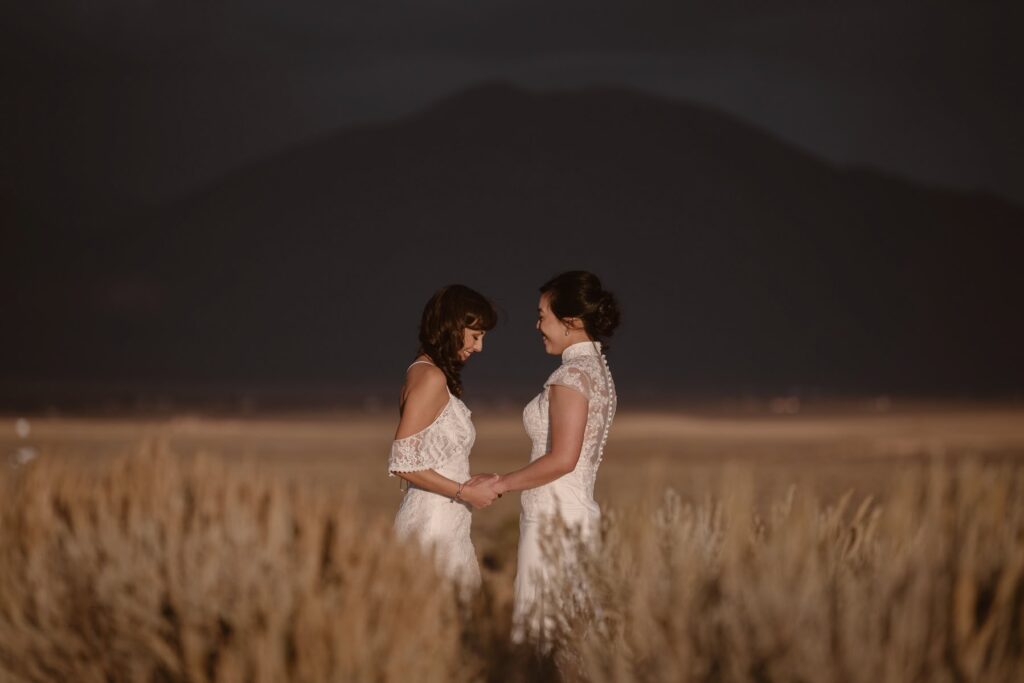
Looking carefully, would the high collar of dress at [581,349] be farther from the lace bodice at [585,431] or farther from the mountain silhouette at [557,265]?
the mountain silhouette at [557,265]

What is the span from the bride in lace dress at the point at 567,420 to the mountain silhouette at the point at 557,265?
84.2 meters

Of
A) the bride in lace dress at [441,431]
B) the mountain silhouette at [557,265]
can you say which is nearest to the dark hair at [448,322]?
the bride in lace dress at [441,431]

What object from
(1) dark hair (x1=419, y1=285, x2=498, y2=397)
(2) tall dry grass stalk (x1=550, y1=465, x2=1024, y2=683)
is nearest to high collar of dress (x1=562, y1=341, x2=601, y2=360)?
(1) dark hair (x1=419, y1=285, x2=498, y2=397)

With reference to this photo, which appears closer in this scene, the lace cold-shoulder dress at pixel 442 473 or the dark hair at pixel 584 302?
the dark hair at pixel 584 302

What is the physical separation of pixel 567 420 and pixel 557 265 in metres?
137

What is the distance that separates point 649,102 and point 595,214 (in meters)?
42.6

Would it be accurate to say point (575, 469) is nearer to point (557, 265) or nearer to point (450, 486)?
A: point (450, 486)

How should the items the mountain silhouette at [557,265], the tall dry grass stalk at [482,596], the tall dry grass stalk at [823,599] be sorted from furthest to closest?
1. the mountain silhouette at [557,265]
2. the tall dry grass stalk at [482,596]
3. the tall dry grass stalk at [823,599]

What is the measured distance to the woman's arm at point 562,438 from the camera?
5793 mm

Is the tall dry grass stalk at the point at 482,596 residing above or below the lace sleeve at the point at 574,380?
below

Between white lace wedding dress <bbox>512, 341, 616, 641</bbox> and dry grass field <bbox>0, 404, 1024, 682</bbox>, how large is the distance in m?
0.36

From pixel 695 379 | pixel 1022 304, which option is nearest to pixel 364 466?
pixel 695 379

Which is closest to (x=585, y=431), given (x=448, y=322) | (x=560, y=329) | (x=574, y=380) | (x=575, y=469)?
(x=575, y=469)

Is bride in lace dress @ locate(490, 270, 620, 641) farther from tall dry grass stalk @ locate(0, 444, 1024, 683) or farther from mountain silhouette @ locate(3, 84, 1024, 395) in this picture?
mountain silhouette @ locate(3, 84, 1024, 395)
